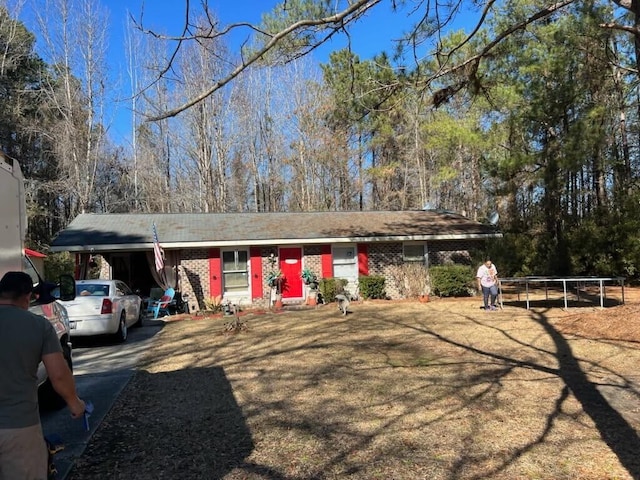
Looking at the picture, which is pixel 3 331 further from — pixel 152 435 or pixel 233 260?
pixel 233 260

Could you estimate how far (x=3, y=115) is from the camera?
96.6ft

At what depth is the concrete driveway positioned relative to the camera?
201 inches

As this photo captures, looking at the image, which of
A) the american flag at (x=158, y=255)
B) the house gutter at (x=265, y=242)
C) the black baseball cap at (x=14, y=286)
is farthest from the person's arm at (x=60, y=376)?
the house gutter at (x=265, y=242)

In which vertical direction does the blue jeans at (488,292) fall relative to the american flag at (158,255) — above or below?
below

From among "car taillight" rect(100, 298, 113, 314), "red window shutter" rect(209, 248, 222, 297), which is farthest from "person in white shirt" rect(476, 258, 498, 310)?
"car taillight" rect(100, 298, 113, 314)

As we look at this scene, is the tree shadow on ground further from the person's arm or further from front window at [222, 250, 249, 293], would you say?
front window at [222, 250, 249, 293]

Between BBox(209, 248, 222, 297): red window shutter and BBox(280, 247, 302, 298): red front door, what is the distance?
86.0 inches

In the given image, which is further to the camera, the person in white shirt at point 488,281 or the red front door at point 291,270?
the red front door at point 291,270

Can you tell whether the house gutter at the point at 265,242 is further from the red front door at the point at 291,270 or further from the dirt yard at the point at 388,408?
the dirt yard at the point at 388,408

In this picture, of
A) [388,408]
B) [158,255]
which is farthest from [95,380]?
[158,255]

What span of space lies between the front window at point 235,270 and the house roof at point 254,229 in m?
0.76

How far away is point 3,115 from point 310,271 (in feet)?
69.8

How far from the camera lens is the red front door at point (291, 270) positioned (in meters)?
19.2

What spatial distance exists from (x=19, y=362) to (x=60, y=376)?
21 centimetres
